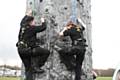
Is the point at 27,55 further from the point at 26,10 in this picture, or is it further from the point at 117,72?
the point at 117,72

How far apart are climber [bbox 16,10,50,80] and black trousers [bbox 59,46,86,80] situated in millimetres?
341

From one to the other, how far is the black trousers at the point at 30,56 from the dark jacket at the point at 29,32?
0.40 feet

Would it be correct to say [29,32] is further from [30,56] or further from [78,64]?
[78,64]

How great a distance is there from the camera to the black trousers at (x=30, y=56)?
9.17m

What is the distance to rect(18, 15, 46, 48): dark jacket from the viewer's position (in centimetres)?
913

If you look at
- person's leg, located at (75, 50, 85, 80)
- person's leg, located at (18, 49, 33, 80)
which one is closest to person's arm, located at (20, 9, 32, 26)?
person's leg, located at (18, 49, 33, 80)

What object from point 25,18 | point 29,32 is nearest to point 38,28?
point 29,32

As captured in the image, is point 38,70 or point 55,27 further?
point 55,27

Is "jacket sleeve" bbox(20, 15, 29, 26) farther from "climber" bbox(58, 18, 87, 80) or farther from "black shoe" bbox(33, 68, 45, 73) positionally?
"black shoe" bbox(33, 68, 45, 73)

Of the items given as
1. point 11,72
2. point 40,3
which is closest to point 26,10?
point 40,3

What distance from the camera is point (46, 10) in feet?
31.7

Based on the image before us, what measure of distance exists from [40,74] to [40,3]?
150cm

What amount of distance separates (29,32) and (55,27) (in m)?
0.73

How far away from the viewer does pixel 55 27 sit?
9648 millimetres
